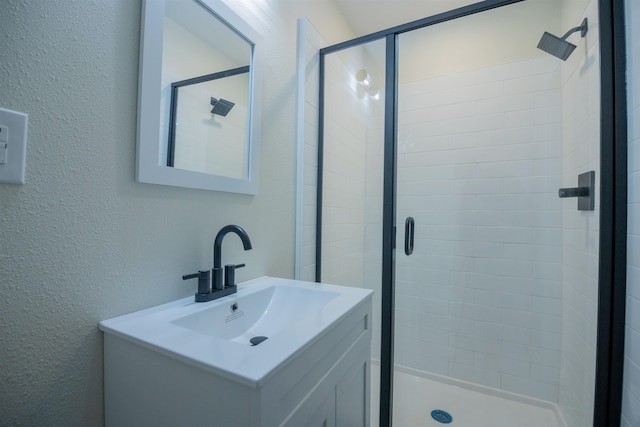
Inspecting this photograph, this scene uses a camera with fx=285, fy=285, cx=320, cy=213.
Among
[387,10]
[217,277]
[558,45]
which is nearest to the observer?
[217,277]

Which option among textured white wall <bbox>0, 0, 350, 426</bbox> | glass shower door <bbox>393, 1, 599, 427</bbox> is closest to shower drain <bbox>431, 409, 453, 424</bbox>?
glass shower door <bbox>393, 1, 599, 427</bbox>

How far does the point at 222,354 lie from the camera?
545 mm

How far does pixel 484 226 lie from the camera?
6.06 ft

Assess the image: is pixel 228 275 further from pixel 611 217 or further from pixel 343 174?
pixel 611 217

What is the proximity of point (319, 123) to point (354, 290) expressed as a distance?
101 centimetres

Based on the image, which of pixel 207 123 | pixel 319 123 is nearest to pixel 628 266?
pixel 319 123

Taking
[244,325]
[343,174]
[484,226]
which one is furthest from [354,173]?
[244,325]

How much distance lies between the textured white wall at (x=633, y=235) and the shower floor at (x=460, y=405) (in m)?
0.72

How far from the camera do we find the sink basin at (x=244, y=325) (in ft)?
1.73

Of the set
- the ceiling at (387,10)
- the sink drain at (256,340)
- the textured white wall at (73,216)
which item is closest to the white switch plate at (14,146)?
the textured white wall at (73,216)

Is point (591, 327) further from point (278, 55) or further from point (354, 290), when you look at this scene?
point (278, 55)

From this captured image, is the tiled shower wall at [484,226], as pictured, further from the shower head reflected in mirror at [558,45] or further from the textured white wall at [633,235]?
the textured white wall at [633,235]

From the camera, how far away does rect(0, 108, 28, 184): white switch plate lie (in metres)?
0.54

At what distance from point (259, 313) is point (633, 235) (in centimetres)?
132
